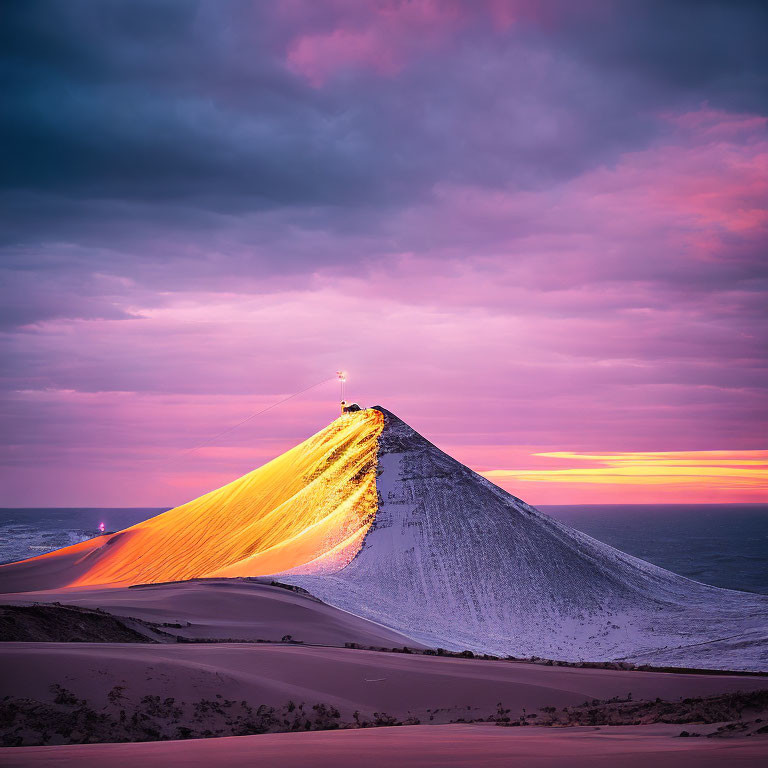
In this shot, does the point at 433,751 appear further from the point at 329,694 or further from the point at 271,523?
the point at 271,523

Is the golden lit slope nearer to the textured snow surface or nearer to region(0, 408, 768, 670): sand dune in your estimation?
region(0, 408, 768, 670): sand dune

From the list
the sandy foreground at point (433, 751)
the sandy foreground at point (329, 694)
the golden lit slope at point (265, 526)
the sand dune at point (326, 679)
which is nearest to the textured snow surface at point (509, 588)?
the golden lit slope at point (265, 526)

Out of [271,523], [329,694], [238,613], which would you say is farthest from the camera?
[271,523]

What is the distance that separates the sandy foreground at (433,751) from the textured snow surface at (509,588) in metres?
22.3

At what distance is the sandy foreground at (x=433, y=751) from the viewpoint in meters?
8.39

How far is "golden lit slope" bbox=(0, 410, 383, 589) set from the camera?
162 ft

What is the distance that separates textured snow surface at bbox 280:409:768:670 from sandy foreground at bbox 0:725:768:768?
22.3 m

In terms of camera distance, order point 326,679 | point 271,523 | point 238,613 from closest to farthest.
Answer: point 326,679 < point 238,613 < point 271,523

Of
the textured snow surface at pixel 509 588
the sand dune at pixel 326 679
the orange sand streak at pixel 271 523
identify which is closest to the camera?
the sand dune at pixel 326 679

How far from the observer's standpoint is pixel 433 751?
9.49m

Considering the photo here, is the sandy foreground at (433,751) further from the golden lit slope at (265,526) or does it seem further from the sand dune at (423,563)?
the golden lit slope at (265,526)

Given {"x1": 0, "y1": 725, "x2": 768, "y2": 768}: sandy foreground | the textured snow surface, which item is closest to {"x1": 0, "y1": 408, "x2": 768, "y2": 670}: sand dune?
the textured snow surface

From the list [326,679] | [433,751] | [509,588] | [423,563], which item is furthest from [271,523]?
[433,751]

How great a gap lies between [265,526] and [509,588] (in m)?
20.1
